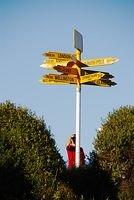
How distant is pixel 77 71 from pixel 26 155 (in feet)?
39.0

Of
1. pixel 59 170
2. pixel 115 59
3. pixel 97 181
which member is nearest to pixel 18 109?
pixel 59 170

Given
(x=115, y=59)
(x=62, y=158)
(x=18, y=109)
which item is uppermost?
(x=115, y=59)

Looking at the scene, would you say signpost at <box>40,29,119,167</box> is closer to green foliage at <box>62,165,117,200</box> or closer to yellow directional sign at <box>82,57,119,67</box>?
yellow directional sign at <box>82,57,119,67</box>

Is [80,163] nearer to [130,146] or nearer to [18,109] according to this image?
[130,146]

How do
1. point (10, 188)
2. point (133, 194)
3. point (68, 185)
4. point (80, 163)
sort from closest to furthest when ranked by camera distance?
point (10, 188)
point (68, 185)
point (133, 194)
point (80, 163)

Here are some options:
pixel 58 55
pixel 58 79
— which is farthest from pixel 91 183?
pixel 58 55

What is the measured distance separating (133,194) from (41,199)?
22.9ft

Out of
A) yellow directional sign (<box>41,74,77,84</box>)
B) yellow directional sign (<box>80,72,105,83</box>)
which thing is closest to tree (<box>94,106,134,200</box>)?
yellow directional sign (<box>80,72,105,83</box>)

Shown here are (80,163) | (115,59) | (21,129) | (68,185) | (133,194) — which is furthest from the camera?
(115,59)

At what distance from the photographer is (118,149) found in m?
25.5

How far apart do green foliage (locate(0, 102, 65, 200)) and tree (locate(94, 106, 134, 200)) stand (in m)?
5.57

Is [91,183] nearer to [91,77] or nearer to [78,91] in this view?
[91,77]

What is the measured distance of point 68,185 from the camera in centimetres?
2094

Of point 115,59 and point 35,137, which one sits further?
point 115,59
